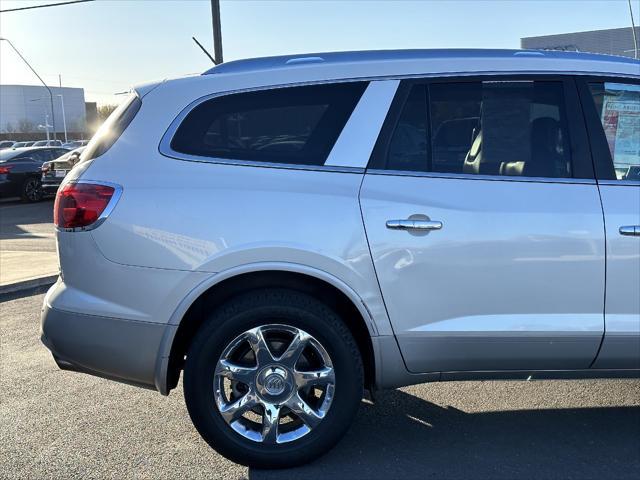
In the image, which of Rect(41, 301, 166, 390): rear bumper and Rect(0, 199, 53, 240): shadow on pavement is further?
Rect(0, 199, 53, 240): shadow on pavement

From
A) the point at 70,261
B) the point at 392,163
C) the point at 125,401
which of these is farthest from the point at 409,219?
the point at 125,401

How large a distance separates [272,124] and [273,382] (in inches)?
49.2

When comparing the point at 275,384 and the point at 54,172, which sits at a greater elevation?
the point at 54,172

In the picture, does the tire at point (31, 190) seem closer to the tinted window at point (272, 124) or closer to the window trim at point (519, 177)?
the tinted window at point (272, 124)

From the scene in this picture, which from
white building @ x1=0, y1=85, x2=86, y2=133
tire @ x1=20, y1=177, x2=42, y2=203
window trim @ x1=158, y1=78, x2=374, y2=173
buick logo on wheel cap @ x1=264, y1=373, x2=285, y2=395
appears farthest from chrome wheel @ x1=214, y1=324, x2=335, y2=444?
white building @ x1=0, y1=85, x2=86, y2=133

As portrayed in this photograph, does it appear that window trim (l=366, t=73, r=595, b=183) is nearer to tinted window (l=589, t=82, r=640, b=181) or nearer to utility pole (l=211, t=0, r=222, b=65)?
tinted window (l=589, t=82, r=640, b=181)

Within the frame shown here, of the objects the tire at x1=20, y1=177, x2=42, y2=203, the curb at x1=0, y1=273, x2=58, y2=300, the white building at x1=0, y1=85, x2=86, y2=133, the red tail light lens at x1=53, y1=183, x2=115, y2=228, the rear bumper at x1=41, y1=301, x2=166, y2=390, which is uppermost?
the white building at x1=0, y1=85, x2=86, y2=133

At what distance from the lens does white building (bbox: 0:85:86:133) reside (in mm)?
92081

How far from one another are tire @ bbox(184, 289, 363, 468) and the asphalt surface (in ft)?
24.7

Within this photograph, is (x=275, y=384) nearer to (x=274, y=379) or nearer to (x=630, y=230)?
(x=274, y=379)

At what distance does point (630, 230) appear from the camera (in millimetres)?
2881

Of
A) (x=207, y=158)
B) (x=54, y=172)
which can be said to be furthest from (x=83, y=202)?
(x=54, y=172)

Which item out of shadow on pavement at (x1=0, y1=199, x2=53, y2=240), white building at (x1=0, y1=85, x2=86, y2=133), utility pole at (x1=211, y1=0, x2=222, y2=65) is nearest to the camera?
shadow on pavement at (x1=0, y1=199, x2=53, y2=240)

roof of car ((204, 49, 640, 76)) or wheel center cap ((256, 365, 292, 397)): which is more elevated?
roof of car ((204, 49, 640, 76))
